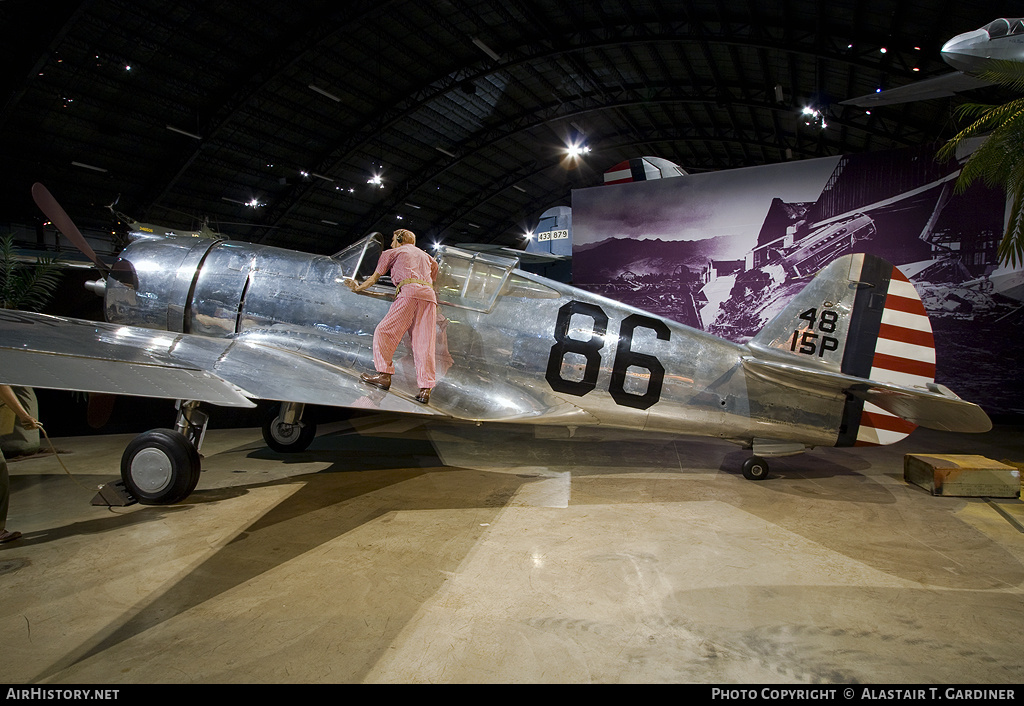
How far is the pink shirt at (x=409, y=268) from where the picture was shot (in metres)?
4.20

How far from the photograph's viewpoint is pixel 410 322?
13.8 feet

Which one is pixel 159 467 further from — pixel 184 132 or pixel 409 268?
pixel 184 132

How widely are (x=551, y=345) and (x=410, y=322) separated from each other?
1.31m

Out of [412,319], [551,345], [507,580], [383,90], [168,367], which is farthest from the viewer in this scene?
[383,90]

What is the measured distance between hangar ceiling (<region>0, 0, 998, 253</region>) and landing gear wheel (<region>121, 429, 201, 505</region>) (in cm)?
1167

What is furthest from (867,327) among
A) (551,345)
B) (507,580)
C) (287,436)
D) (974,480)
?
(287,436)

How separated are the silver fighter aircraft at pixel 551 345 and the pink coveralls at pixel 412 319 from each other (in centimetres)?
29

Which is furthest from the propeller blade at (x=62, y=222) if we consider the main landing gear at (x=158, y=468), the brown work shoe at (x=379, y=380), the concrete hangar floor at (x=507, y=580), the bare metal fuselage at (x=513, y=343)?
the brown work shoe at (x=379, y=380)

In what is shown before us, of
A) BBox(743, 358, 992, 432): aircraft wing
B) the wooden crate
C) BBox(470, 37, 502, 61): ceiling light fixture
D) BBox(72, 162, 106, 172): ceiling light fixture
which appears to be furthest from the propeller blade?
BBox(72, 162, 106, 172): ceiling light fixture

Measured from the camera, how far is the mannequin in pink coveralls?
163 inches

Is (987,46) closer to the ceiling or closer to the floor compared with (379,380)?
closer to the ceiling

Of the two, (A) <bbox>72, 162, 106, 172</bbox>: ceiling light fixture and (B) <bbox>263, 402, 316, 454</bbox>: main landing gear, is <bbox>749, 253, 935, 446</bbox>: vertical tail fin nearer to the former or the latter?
(B) <bbox>263, 402, 316, 454</bbox>: main landing gear

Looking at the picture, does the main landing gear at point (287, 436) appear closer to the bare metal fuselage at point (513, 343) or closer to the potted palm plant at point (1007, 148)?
the bare metal fuselage at point (513, 343)

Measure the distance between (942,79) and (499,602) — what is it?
11183mm
